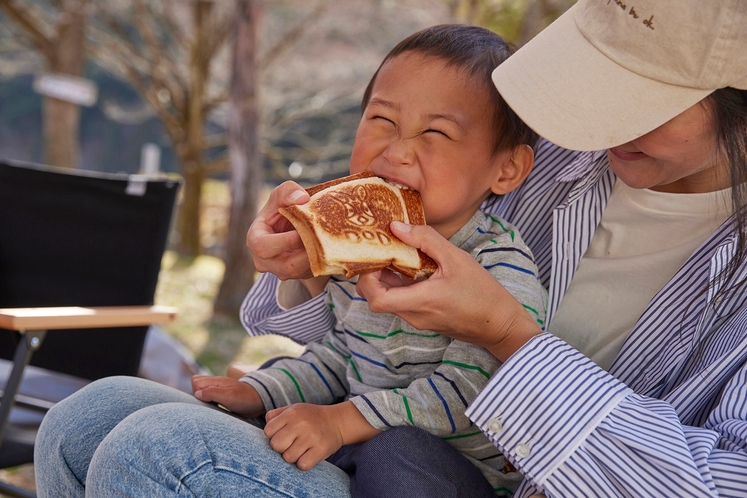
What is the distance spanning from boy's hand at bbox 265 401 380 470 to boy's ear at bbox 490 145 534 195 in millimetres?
684

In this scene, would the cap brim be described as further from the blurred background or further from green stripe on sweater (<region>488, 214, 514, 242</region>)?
the blurred background

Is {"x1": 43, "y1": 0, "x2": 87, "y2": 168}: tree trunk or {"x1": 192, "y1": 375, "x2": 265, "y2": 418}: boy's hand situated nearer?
{"x1": 192, "y1": 375, "x2": 265, "y2": 418}: boy's hand

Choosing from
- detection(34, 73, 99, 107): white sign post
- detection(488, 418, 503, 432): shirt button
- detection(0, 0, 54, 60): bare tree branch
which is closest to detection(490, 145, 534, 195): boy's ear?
detection(488, 418, 503, 432): shirt button

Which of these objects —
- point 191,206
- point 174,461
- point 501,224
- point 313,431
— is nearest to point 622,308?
point 501,224

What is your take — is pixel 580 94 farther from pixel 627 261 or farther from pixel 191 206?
pixel 191 206

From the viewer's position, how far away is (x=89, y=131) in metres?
17.8

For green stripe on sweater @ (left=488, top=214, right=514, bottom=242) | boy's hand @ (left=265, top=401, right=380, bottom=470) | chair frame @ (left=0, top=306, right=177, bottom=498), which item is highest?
green stripe on sweater @ (left=488, top=214, right=514, bottom=242)

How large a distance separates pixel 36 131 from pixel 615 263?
1868 cm

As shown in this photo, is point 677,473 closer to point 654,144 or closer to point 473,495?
point 473,495

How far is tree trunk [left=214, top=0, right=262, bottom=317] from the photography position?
7.55 m

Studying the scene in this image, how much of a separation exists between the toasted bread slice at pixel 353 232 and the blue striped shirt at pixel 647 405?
0.30m


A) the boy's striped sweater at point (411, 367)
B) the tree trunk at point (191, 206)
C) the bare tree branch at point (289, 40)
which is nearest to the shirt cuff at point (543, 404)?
the boy's striped sweater at point (411, 367)

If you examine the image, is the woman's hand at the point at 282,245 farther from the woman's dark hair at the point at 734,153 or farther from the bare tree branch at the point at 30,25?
the bare tree branch at the point at 30,25

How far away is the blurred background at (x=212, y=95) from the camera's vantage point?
7.63 metres
